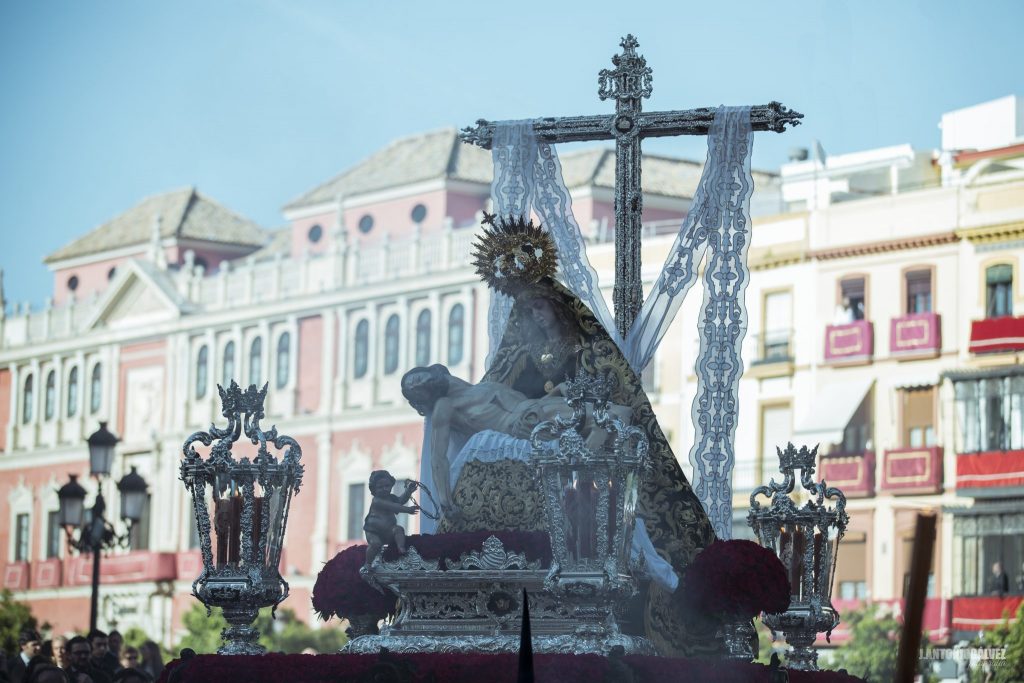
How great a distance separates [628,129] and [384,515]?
12.1 ft

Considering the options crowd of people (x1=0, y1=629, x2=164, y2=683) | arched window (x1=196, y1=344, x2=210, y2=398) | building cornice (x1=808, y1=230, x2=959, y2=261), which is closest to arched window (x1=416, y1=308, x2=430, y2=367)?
arched window (x1=196, y1=344, x2=210, y2=398)

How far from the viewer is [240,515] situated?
10234 millimetres

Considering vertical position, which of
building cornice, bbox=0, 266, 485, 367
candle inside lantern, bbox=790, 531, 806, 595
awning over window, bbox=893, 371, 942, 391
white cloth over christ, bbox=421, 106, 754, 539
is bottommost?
candle inside lantern, bbox=790, 531, 806, 595

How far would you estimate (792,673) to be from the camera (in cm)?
1000

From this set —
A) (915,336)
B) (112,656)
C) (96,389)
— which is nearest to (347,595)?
(112,656)

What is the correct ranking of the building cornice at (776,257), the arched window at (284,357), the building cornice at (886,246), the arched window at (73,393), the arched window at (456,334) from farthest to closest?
the arched window at (73,393) < the arched window at (284,357) < the arched window at (456,334) < the building cornice at (776,257) < the building cornice at (886,246)

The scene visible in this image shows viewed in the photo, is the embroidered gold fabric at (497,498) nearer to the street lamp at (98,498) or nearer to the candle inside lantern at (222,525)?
the candle inside lantern at (222,525)

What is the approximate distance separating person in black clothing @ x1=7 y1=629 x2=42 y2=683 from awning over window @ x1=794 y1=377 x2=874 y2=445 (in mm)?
25728

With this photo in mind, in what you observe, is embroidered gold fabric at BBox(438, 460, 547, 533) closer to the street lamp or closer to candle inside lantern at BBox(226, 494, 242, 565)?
candle inside lantern at BBox(226, 494, 242, 565)

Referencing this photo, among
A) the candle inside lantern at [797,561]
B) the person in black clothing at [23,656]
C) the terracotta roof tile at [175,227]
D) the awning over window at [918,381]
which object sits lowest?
the person in black clothing at [23,656]

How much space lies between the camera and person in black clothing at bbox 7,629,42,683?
14.4 m

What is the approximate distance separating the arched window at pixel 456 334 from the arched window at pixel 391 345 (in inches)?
74.2

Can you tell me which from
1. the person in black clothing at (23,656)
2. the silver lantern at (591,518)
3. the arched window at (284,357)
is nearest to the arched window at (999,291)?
the arched window at (284,357)

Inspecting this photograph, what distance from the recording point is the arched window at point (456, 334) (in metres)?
48.5
